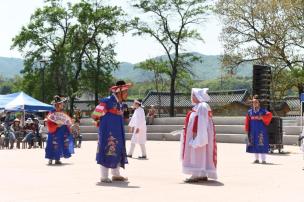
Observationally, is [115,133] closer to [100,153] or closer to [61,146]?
[100,153]

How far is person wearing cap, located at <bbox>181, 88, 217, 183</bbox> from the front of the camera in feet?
30.1

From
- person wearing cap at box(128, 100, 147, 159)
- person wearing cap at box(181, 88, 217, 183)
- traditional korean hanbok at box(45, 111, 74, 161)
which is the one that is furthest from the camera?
person wearing cap at box(128, 100, 147, 159)

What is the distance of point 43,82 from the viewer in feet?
123

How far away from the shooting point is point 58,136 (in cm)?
1305

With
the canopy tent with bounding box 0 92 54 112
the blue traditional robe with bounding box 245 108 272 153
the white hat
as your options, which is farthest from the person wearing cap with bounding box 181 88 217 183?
the canopy tent with bounding box 0 92 54 112

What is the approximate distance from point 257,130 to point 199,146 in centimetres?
528

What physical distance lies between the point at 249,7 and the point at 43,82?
47.1ft

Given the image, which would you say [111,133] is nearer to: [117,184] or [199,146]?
[117,184]

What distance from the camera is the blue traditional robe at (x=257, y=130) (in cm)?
1376

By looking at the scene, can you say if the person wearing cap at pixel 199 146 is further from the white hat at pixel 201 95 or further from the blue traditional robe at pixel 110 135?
the blue traditional robe at pixel 110 135

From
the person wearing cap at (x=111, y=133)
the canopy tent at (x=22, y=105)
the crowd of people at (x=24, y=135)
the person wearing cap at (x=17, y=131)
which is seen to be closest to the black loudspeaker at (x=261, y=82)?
the crowd of people at (x=24, y=135)

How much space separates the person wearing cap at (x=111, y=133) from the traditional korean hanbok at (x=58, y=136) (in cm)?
382

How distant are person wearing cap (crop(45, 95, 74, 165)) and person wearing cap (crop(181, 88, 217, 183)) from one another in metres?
4.32

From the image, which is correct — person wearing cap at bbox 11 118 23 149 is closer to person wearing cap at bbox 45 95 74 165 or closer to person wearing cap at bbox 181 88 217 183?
person wearing cap at bbox 45 95 74 165
